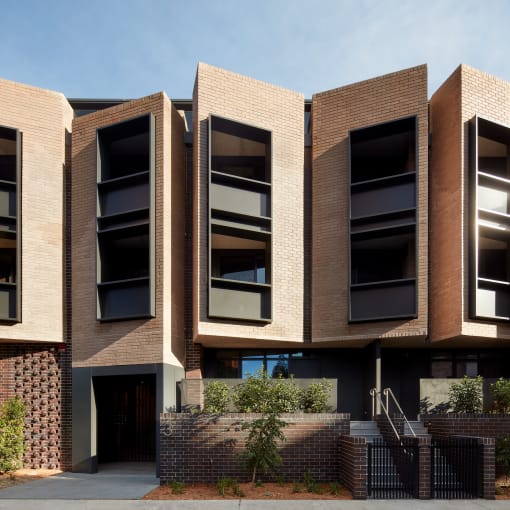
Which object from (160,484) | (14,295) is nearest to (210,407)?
(160,484)

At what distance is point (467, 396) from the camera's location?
14359 millimetres

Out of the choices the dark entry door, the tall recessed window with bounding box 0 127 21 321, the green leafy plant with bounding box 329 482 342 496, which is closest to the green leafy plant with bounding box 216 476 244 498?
the green leafy plant with bounding box 329 482 342 496

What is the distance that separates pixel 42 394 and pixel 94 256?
477 cm

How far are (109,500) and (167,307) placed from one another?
5.72 m

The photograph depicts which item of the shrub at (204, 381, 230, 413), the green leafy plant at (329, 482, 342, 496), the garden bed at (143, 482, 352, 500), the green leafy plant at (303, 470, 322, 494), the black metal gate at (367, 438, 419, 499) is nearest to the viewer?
the garden bed at (143, 482, 352, 500)

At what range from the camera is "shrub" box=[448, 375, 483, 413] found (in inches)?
563

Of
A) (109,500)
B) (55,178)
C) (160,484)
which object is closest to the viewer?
(109,500)

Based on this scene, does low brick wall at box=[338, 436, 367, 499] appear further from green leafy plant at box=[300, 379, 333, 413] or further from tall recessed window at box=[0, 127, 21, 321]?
tall recessed window at box=[0, 127, 21, 321]

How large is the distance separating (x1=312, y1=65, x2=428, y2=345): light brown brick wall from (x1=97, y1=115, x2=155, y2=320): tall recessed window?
558 centimetres

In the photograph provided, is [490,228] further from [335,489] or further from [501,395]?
[335,489]

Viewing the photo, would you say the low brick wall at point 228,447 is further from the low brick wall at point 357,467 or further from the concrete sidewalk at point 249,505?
the concrete sidewalk at point 249,505

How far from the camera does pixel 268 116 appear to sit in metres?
17.9

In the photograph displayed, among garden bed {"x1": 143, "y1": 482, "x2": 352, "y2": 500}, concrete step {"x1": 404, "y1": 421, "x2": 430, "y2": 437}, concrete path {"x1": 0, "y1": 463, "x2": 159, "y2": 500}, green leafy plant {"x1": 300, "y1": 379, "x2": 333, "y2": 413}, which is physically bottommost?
concrete path {"x1": 0, "y1": 463, "x2": 159, "y2": 500}

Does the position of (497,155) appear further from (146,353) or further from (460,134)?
(146,353)
